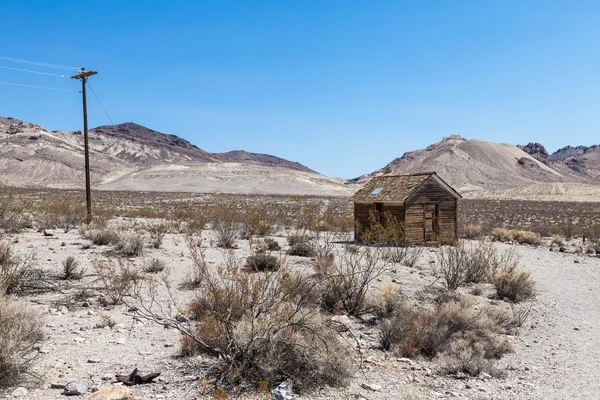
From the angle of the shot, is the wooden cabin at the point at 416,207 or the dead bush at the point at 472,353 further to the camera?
the wooden cabin at the point at 416,207

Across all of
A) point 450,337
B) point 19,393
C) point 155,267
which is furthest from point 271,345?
point 155,267

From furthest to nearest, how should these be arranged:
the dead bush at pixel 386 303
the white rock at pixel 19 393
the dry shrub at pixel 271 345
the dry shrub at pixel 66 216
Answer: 1. the dry shrub at pixel 66 216
2. the dead bush at pixel 386 303
3. the dry shrub at pixel 271 345
4. the white rock at pixel 19 393

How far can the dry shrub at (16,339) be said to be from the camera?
16.2 ft

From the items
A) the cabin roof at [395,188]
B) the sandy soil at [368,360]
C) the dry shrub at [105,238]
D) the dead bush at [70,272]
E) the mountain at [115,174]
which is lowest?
the sandy soil at [368,360]

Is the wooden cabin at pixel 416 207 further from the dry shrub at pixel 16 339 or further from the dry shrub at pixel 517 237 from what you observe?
the dry shrub at pixel 16 339

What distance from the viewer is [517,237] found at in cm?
2298

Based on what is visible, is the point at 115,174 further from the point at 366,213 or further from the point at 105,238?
the point at 105,238

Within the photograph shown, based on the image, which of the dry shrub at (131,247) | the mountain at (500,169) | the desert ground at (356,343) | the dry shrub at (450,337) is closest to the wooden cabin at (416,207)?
the desert ground at (356,343)

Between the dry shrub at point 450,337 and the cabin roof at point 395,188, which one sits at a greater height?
the cabin roof at point 395,188

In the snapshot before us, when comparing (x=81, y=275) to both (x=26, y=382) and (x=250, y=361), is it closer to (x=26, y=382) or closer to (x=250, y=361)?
(x=26, y=382)

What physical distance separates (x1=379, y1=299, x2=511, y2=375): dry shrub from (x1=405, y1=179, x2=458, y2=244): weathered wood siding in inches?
409

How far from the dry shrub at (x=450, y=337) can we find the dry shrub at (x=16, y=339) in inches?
178

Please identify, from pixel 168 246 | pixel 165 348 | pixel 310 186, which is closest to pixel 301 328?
pixel 165 348

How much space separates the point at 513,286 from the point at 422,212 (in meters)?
8.34
